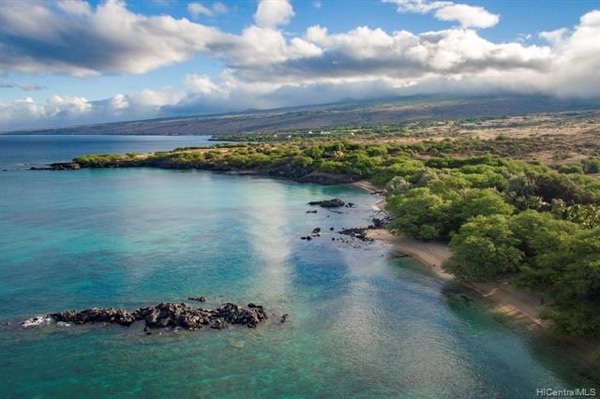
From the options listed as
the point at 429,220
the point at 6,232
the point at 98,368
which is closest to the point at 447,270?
the point at 429,220

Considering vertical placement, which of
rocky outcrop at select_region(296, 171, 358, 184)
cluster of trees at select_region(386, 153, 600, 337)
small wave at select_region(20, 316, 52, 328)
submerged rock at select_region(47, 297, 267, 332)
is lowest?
rocky outcrop at select_region(296, 171, 358, 184)

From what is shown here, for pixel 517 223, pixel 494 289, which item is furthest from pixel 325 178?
pixel 494 289

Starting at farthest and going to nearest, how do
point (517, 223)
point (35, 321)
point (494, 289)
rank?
point (517, 223) → point (494, 289) → point (35, 321)

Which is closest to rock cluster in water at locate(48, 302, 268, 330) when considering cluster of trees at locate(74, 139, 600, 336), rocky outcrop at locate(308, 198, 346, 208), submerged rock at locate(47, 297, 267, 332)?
submerged rock at locate(47, 297, 267, 332)

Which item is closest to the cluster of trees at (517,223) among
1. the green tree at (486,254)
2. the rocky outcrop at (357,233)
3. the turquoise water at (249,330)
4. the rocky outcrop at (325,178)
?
the green tree at (486,254)

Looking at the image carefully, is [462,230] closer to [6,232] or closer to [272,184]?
[6,232]

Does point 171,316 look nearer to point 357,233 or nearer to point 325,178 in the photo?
point 357,233

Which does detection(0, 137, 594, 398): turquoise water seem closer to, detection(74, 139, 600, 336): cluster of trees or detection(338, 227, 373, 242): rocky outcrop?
detection(338, 227, 373, 242): rocky outcrop

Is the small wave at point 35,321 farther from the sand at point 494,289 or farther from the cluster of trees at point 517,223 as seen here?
the sand at point 494,289
